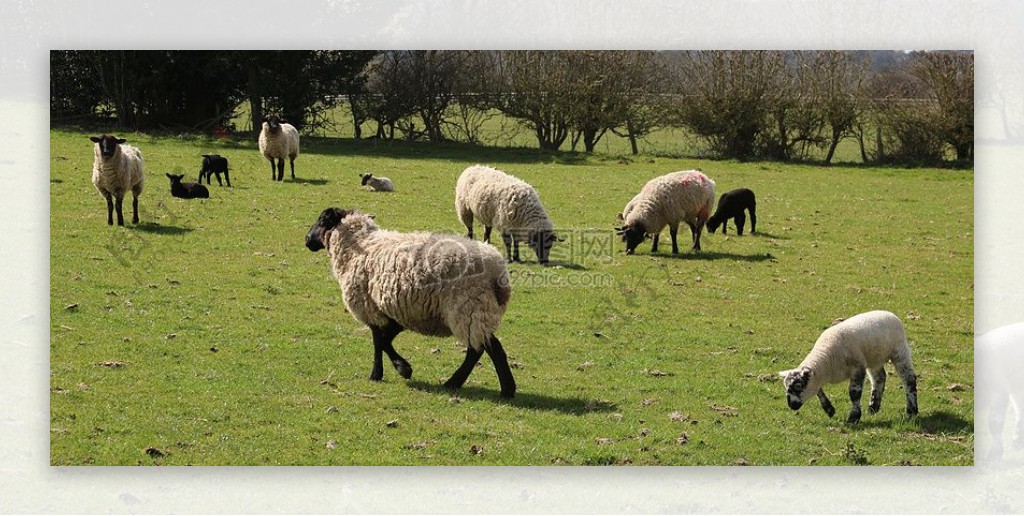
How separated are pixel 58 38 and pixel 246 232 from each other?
4838mm

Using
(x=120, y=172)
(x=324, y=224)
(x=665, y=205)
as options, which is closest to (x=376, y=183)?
(x=120, y=172)

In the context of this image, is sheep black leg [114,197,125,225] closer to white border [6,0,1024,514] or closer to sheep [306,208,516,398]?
white border [6,0,1024,514]

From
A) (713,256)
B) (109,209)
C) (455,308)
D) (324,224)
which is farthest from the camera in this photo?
(713,256)

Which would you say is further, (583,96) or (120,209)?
(120,209)

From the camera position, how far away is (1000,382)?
8.91m

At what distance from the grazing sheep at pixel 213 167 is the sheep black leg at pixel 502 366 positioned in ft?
27.4

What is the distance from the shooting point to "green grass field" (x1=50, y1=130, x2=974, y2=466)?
340 inches

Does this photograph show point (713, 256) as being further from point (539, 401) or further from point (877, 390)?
point (539, 401)

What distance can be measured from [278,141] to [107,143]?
301 cm

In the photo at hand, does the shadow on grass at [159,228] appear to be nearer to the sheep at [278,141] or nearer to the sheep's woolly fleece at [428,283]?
the sheep at [278,141]

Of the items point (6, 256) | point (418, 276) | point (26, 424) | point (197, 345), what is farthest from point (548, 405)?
point (6, 256)

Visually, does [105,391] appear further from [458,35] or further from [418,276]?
[458,35]

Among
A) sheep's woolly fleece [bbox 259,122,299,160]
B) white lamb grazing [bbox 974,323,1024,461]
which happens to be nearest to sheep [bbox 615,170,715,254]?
sheep's woolly fleece [bbox 259,122,299,160]

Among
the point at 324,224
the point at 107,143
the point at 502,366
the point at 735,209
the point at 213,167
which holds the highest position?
the point at 107,143
